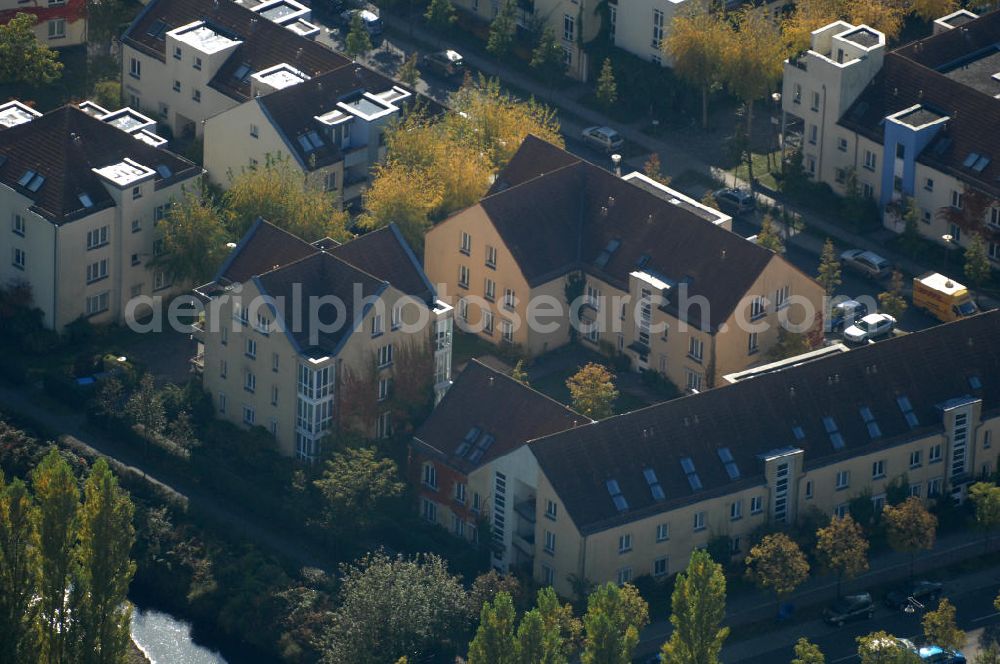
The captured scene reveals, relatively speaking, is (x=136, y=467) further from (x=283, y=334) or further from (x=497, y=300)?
(x=497, y=300)

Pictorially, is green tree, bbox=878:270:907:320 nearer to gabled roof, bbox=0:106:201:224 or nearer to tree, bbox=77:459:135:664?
gabled roof, bbox=0:106:201:224

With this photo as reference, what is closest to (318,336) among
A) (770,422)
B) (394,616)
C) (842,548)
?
(394,616)

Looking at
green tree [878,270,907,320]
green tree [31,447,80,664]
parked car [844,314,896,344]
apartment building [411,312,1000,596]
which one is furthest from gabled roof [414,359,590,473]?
green tree [878,270,907,320]

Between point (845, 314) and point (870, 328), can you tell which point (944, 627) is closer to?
point (870, 328)

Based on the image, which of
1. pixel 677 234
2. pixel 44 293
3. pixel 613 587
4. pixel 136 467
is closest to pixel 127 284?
pixel 44 293

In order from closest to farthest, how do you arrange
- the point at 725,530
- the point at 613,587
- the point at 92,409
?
the point at 613,587 < the point at 725,530 < the point at 92,409

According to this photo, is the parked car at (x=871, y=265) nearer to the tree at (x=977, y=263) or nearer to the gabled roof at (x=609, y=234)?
the tree at (x=977, y=263)
